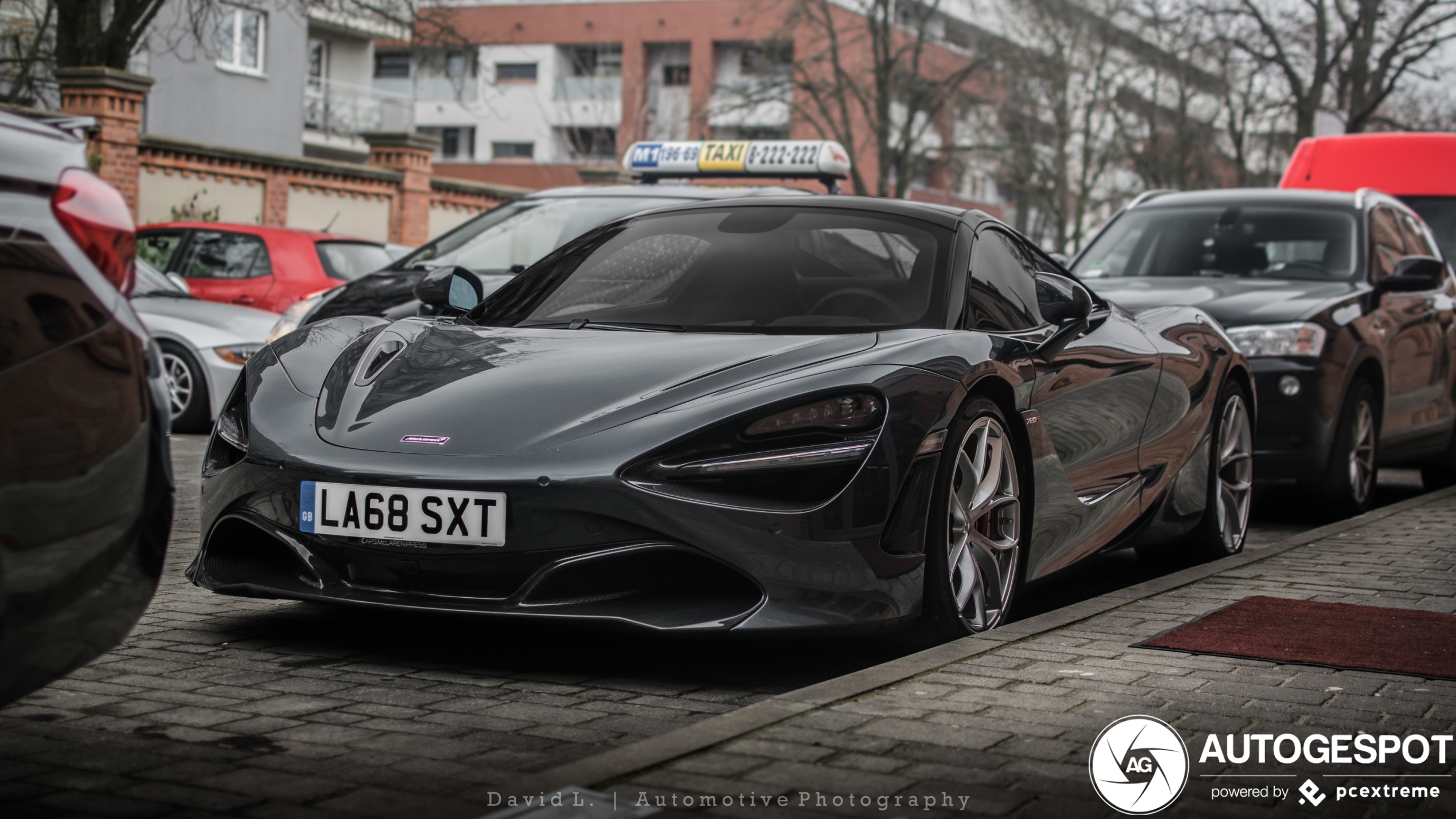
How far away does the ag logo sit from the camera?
3.02 m

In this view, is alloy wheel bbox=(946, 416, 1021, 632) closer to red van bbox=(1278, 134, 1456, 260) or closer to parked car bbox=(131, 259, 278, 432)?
parked car bbox=(131, 259, 278, 432)

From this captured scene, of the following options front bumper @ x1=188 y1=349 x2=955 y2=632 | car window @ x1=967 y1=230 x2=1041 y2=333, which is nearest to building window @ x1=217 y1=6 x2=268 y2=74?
car window @ x1=967 y1=230 x2=1041 y2=333

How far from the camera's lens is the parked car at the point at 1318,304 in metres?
8.22

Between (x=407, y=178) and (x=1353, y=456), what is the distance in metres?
19.9

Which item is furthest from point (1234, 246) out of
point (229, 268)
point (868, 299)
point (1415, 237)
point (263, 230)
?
point (229, 268)

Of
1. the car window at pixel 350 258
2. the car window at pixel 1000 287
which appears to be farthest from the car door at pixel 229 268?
the car window at pixel 1000 287

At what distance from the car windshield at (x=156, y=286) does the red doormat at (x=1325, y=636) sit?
8393 millimetres

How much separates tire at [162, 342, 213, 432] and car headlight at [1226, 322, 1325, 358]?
6630 millimetres

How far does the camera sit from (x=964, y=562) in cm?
457

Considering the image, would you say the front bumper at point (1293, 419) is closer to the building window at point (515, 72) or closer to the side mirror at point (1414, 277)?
the side mirror at point (1414, 277)

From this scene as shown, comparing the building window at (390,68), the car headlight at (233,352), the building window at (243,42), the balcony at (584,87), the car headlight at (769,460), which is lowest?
the car headlight at (233,352)

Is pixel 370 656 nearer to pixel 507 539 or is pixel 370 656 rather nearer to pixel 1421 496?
pixel 507 539

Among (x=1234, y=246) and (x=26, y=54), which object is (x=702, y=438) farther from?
(x=26, y=54)

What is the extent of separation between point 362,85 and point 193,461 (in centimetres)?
3789
